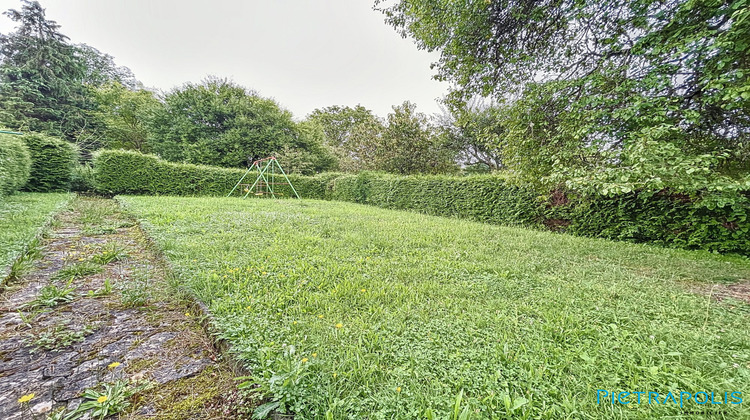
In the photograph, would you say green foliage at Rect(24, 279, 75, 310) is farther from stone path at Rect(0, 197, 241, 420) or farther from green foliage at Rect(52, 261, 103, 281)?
green foliage at Rect(52, 261, 103, 281)

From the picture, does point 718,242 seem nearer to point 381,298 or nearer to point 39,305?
point 381,298

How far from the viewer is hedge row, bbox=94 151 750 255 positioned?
407 centimetres

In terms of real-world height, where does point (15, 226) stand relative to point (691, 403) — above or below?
above

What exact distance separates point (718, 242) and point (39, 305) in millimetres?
7893

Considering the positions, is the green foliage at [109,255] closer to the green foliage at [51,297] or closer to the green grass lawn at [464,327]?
the green grass lawn at [464,327]

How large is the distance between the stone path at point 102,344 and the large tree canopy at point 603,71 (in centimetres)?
364

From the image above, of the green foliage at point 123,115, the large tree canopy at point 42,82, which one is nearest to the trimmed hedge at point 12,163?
the large tree canopy at point 42,82

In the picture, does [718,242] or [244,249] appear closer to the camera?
[244,249]

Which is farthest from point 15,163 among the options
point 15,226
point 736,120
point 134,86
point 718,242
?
point 134,86

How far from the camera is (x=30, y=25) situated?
13.9m

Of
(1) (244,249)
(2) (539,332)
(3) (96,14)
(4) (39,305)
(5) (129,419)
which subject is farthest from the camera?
(3) (96,14)

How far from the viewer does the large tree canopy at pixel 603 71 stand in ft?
8.03

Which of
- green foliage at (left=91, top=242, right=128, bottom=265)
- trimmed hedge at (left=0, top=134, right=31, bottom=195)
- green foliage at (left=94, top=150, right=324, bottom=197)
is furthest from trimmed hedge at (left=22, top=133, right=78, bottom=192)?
green foliage at (left=91, top=242, right=128, bottom=265)

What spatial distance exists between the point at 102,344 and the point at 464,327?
7.07 ft
